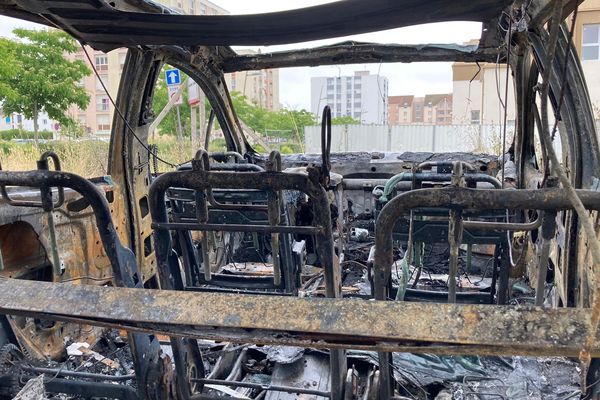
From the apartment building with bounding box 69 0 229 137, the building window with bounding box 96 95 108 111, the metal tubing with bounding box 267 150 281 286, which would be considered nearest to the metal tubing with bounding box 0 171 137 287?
the metal tubing with bounding box 267 150 281 286

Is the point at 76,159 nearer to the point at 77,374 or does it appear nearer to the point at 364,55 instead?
the point at 364,55

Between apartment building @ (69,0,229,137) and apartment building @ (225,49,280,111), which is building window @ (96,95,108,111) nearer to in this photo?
apartment building @ (69,0,229,137)

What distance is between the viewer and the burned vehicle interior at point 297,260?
1.39 metres

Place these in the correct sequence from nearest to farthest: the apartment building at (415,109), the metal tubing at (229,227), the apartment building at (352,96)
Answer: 1. the metal tubing at (229,227)
2. the apartment building at (352,96)
3. the apartment building at (415,109)

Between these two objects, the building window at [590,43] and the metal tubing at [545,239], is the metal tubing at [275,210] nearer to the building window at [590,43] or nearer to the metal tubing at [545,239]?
the metal tubing at [545,239]

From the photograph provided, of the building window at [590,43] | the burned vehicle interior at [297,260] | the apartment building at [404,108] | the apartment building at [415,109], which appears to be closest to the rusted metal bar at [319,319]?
the burned vehicle interior at [297,260]

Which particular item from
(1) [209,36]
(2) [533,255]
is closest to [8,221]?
(1) [209,36]

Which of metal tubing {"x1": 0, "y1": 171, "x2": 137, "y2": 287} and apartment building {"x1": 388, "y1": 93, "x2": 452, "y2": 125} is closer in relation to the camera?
metal tubing {"x1": 0, "y1": 171, "x2": 137, "y2": 287}

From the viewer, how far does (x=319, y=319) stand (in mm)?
1396

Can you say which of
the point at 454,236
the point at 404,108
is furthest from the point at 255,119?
the point at 404,108

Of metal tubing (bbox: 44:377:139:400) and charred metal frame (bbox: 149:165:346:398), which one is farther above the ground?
charred metal frame (bbox: 149:165:346:398)

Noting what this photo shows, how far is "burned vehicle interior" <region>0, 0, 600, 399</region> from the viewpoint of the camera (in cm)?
139

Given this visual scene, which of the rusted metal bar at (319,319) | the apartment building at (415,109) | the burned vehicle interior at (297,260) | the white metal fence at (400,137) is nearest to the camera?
the rusted metal bar at (319,319)

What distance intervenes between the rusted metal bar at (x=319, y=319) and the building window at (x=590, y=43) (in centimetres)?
2393
